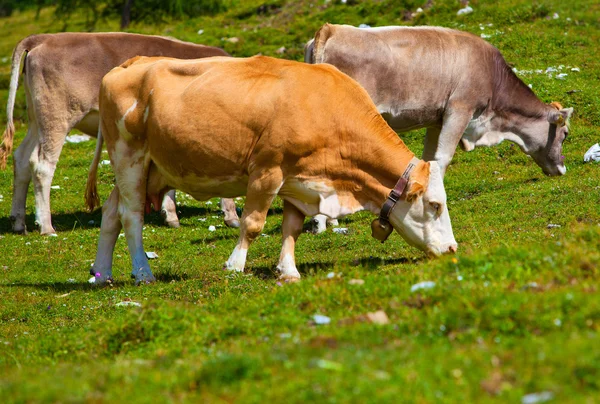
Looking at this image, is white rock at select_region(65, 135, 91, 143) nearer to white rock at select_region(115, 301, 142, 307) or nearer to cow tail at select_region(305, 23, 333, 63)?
cow tail at select_region(305, 23, 333, 63)

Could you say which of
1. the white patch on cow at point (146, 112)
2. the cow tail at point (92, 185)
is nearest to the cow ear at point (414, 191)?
the white patch on cow at point (146, 112)

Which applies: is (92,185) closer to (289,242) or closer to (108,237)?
(108,237)

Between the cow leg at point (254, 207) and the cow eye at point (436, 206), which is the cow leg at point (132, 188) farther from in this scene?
the cow eye at point (436, 206)

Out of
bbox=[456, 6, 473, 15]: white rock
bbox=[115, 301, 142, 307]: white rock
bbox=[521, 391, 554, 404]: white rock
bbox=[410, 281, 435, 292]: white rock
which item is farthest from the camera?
bbox=[456, 6, 473, 15]: white rock

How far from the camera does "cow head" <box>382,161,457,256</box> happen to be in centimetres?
1085

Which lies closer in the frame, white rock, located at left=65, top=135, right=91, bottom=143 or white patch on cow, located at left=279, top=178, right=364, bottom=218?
white patch on cow, located at left=279, top=178, right=364, bottom=218

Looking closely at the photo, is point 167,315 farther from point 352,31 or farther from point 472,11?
point 472,11

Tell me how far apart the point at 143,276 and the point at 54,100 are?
247 inches

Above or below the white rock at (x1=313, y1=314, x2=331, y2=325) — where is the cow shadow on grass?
below

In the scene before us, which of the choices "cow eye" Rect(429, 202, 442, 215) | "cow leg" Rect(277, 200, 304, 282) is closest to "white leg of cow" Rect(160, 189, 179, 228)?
"cow leg" Rect(277, 200, 304, 282)

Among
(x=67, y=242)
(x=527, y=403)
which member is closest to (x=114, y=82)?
(x=67, y=242)

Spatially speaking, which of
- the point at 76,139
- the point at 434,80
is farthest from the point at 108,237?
the point at 76,139

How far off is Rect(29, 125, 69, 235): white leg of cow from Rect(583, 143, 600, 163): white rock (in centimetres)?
977

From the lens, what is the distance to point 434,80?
15250mm
